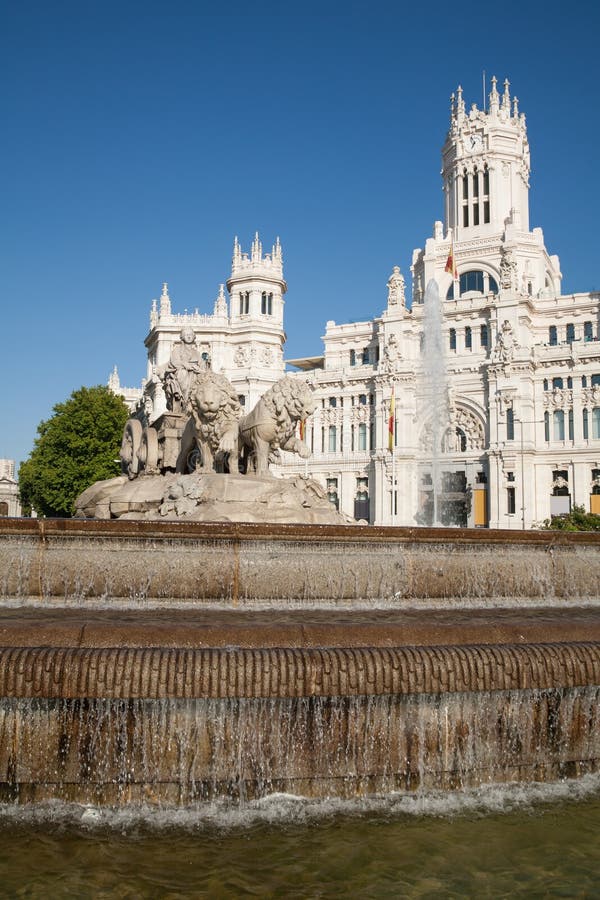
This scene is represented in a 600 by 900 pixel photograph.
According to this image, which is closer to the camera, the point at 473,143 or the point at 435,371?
the point at 435,371

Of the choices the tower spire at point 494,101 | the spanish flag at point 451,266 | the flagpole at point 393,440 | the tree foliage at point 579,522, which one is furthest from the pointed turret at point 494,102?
the tree foliage at point 579,522

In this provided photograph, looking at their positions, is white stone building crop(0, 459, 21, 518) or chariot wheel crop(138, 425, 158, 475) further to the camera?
white stone building crop(0, 459, 21, 518)

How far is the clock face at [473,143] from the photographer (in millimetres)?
85812

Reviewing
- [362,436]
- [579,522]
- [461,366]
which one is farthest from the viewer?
[362,436]

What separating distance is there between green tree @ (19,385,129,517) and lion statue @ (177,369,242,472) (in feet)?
122

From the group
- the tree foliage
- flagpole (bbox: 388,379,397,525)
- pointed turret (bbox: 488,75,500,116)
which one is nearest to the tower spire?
pointed turret (bbox: 488,75,500,116)

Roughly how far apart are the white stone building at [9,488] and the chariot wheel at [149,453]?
66.9 m

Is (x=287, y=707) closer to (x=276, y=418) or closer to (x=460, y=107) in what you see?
(x=276, y=418)

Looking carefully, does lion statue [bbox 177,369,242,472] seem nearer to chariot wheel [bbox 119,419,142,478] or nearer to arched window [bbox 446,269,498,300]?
chariot wheel [bbox 119,419,142,478]

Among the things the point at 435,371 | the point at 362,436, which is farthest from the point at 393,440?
the point at 435,371

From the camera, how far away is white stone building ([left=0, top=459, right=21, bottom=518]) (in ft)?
300

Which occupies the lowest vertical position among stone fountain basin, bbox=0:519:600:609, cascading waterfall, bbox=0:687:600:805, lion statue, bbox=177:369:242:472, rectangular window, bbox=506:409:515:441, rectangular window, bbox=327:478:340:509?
cascading waterfall, bbox=0:687:600:805

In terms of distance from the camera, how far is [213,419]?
50.2ft

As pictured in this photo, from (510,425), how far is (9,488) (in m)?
64.5
